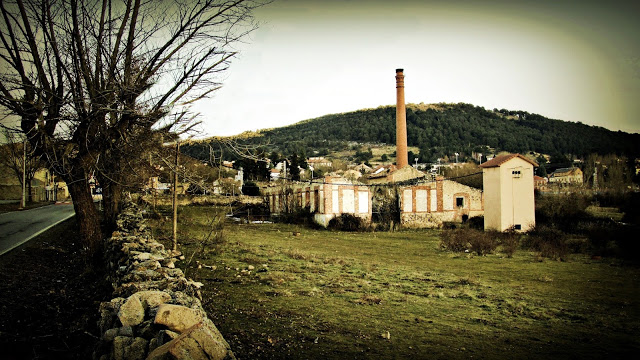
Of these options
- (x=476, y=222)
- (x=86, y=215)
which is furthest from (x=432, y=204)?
(x=86, y=215)

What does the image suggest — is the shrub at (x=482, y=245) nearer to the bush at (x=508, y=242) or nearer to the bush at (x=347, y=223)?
the bush at (x=508, y=242)

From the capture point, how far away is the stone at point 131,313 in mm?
3658

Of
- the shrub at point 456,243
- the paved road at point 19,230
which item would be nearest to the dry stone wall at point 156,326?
the paved road at point 19,230

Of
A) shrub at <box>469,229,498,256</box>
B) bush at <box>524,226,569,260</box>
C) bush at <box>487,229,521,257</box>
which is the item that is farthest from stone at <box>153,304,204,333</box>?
bush at <box>524,226,569,260</box>

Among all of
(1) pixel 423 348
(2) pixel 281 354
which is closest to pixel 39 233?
(2) pixel 281 354

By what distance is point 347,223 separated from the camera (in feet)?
99.0

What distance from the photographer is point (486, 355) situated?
577 centimetres

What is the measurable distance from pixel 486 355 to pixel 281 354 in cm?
299

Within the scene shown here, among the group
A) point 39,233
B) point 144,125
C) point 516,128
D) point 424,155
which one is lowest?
point 39,233

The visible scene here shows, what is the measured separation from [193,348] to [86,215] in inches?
302

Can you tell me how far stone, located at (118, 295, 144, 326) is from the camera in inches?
144

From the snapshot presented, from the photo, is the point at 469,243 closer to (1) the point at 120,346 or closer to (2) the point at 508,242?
(2) the point at 508,242

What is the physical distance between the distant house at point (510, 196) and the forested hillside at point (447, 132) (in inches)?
2441

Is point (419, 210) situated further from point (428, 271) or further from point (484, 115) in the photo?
point (484, 115)
